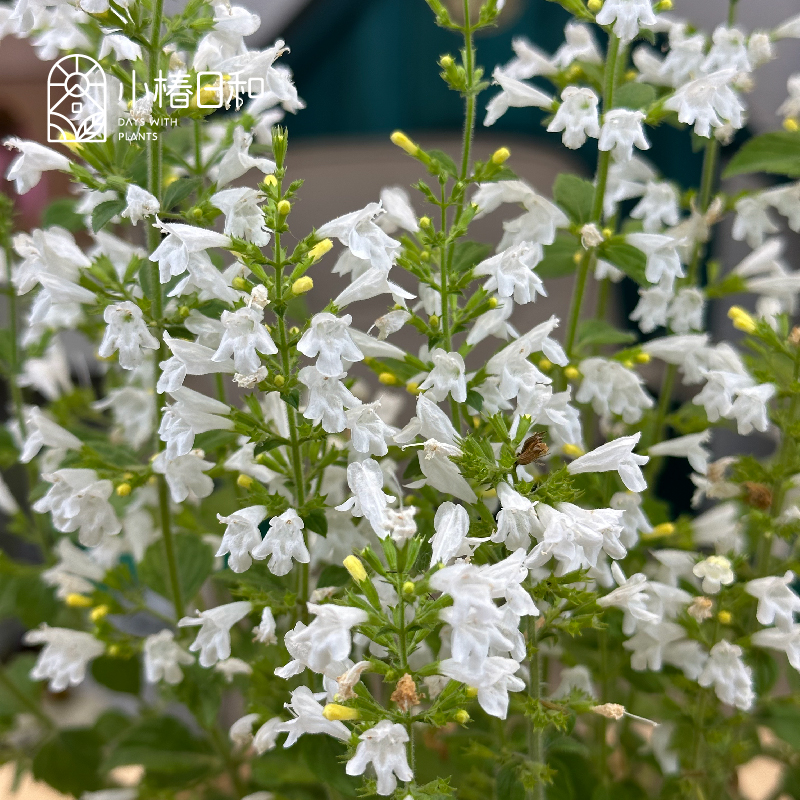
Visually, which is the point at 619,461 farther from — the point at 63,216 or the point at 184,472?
the point at 63,216

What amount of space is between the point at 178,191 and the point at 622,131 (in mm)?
269

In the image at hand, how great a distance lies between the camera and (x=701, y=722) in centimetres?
56

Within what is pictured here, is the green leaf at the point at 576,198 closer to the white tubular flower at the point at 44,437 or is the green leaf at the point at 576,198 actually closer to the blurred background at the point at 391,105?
the white tubular flower at the point at 44,437

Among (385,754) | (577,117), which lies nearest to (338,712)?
(385,754)

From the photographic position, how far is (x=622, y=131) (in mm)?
484

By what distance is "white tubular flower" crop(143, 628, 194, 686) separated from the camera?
0.55m

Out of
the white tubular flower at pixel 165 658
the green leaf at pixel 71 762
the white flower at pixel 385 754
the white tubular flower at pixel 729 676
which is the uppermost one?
the white flower at pixel 385 754

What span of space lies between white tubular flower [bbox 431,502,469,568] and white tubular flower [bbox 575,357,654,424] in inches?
7.7

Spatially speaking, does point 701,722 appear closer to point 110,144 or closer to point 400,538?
point 400,538

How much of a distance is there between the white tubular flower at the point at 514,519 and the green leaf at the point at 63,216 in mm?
423

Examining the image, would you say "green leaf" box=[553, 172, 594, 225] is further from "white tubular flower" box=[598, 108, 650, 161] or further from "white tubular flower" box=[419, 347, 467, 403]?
"white tubular flower" box=[419, 347, 467, 403]

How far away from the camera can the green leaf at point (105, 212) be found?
0.45 m

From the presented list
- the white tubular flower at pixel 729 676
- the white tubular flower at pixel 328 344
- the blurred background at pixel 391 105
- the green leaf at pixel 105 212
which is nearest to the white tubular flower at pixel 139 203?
the green leaf at pixel 105 212

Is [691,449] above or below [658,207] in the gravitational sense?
below
